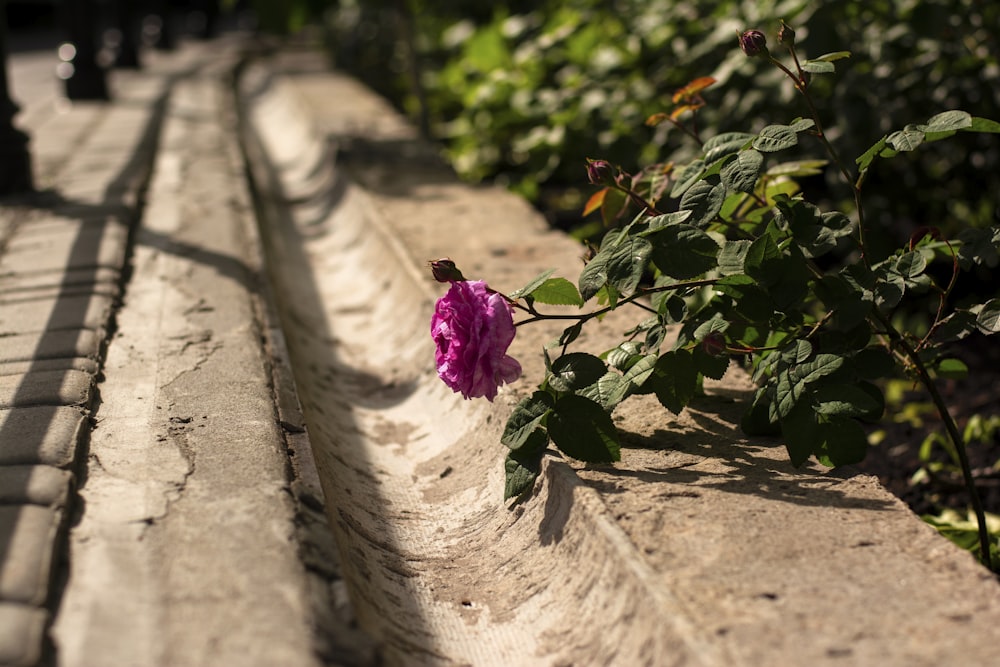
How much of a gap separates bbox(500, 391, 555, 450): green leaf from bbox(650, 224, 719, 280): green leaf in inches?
12.5

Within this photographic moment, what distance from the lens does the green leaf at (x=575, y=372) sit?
6.49 feet

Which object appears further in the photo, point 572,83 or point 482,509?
point 572,83

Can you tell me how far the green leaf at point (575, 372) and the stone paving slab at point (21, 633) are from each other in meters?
0.92

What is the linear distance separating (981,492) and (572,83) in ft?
8.13

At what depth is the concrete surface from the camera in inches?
59.9

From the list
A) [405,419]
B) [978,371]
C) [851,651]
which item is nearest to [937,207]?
[978,371]

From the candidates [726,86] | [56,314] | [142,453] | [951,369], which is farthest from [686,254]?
[726,86]

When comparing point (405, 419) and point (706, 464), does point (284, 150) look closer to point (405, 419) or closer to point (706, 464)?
point (405, 419)

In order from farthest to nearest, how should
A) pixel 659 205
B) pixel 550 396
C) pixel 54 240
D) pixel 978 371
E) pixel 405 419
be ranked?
pixel 54 240, pixel 978 371, pixel 405 419, pixel 659 205, pixel 550 396

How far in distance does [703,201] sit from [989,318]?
553 mm

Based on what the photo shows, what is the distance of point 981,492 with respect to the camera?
2.79 m

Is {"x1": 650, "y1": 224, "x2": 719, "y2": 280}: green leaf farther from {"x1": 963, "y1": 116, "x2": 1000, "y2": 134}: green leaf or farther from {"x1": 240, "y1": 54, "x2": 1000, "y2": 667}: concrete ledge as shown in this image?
{"x1": 963, "y1": 116, "x2": 1000, "y2": 134}: green leaf

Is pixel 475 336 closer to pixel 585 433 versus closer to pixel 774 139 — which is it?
pixel 585 433

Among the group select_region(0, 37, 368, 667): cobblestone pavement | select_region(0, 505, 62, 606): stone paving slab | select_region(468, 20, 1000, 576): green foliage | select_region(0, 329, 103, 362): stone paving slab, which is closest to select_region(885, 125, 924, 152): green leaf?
select_region(468, 20, 1000, 576): green foliage
